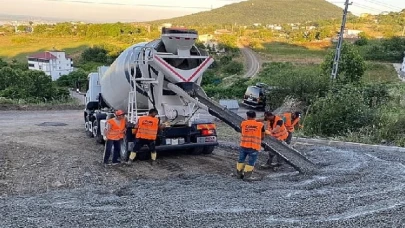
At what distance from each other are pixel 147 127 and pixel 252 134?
259cm

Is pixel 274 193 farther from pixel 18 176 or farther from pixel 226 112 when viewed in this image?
pixel 18 176

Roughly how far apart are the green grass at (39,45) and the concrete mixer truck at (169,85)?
73070mm

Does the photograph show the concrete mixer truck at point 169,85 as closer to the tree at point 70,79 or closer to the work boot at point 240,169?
the work boot at point 240,169

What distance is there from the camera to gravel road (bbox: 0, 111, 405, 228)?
6273 millimetres

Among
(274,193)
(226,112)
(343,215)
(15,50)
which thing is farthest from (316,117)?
(15,50)

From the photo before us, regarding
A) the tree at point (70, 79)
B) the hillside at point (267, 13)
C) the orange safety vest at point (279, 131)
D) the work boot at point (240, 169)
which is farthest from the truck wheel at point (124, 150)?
the hillside at point (267, 13)

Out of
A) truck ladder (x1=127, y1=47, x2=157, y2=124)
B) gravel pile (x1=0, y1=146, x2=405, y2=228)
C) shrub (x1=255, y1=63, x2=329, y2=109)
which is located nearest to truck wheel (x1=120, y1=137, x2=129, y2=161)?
truck ladder (x1=127, y1=47, x2=157, y2=124)

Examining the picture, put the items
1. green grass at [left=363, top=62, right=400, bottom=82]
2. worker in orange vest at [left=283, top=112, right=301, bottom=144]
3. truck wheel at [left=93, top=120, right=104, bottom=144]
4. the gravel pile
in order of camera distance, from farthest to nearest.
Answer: green grass at [left=363, top=62, right=400, bottom=82] → truck wheel at [left=93, top=120, right=104, bottom=144] → worker in orange vest at [left=283, top=112, right=301, bottom=144] → the gravel pile

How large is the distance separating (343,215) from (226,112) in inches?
177

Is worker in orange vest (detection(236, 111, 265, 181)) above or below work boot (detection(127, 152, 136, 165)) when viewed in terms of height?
above

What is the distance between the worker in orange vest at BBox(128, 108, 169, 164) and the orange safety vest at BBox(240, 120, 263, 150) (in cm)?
227

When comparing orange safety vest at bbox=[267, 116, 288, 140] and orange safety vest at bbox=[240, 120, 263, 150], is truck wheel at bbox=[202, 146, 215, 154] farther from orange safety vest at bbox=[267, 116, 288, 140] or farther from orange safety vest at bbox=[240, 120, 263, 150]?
orange safety vest at bbox=[240, 120, 263, 150]

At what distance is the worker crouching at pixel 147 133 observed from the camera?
32.3 ft

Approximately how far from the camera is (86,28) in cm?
11319
